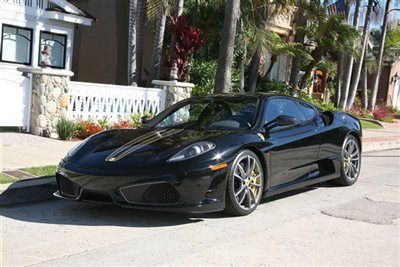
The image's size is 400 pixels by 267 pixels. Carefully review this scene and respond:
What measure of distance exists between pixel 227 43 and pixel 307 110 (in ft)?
15.4

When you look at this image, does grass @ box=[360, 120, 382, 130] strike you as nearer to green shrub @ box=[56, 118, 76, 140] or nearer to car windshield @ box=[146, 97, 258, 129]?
green shrub @ box=[56, 118, 76, 140]

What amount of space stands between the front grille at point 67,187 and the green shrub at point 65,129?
5.02 m

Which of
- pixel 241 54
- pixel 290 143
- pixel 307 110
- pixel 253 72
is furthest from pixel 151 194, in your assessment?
pixel 253 72

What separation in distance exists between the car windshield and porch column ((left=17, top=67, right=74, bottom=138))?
4.58 metres

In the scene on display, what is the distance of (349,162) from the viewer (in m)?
8.24

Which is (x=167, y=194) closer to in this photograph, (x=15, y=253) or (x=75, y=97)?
(x=15, y=253)

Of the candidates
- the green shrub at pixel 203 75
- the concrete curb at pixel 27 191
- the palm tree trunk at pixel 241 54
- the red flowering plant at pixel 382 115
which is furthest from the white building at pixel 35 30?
the red flowering plant at pixel 382 115

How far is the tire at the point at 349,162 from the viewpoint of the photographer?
318 inches

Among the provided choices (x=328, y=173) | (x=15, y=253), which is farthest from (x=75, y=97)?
(x=15, y=253)

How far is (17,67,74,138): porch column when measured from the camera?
435 inches

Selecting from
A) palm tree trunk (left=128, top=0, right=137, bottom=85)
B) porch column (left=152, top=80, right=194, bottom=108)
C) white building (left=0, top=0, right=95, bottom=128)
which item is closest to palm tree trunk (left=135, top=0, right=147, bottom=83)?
palm tree trunk (left=128, top=0, right=137, bottom=85)

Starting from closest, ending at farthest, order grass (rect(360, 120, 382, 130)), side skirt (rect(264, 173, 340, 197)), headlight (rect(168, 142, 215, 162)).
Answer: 1. headlight (rect(168, 142, 215, 162))
2. side skirt (rect(264, 173, 340, 197))
3. grass (rect(360, 120, 382, 130))

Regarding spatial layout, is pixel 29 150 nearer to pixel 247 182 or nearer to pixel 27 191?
pixel 27 191

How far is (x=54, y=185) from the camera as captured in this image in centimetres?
702
